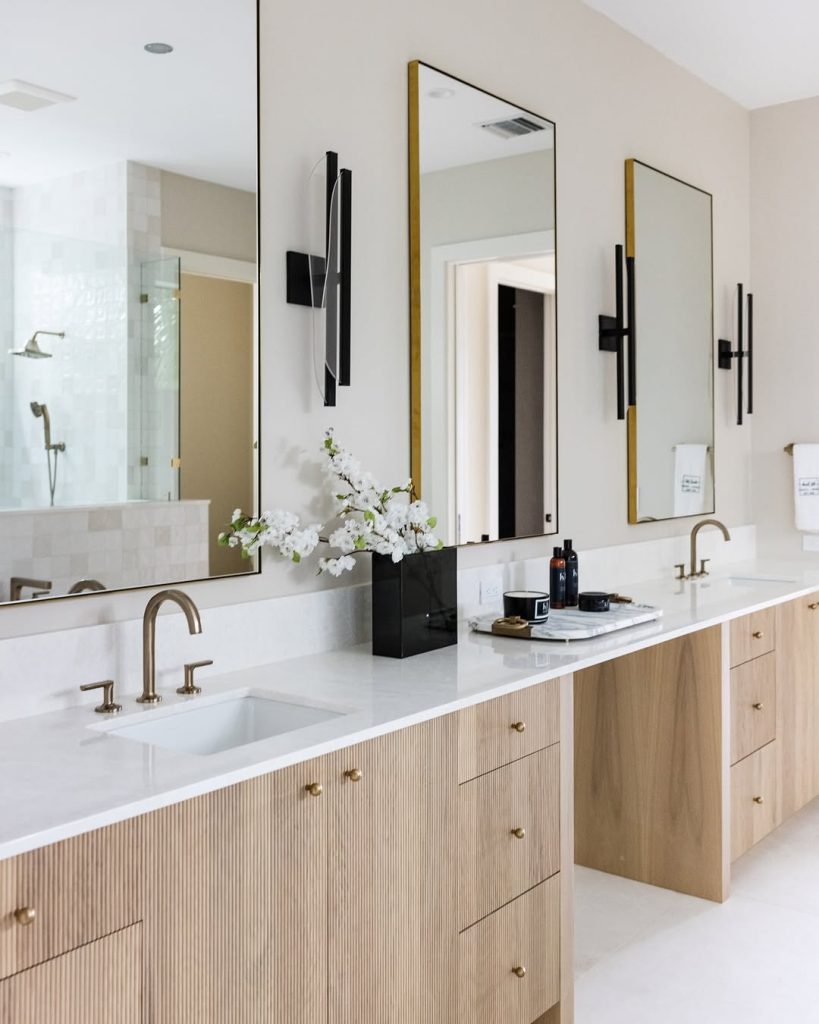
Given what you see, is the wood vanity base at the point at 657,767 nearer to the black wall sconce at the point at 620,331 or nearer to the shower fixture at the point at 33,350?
the black wall sconce at the point at 620,331

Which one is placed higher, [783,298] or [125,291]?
[783,298]

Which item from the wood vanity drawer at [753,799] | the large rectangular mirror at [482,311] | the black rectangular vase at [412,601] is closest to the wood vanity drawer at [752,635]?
the wood vanity drawer at [753,799]

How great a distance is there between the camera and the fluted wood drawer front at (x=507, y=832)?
2018mm

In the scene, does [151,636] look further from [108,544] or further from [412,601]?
[412,601]

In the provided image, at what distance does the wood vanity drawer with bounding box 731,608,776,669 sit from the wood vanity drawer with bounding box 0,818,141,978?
7.07 feet

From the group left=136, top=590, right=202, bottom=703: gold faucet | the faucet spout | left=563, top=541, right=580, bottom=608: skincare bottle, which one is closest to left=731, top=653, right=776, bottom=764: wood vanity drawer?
the faucet spout

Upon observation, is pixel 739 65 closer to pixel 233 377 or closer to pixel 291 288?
pixel 291 288

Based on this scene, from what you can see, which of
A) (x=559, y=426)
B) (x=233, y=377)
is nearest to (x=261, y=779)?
(x=233, y=377)

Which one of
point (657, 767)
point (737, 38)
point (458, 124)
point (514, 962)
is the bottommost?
point (514, 962)

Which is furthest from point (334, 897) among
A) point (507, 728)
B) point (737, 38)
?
point (737, 38)

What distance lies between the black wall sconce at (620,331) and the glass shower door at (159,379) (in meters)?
1.76

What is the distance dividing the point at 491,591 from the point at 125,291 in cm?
139

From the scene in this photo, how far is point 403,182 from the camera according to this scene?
2.63 meters

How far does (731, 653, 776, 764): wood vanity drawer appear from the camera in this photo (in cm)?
315
